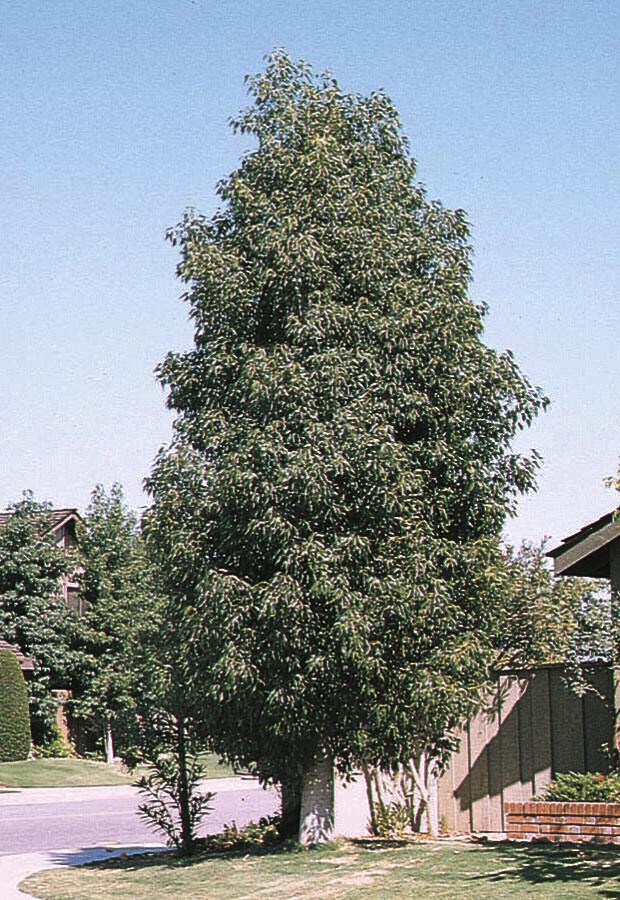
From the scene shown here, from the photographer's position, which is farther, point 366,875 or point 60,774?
point 60,774

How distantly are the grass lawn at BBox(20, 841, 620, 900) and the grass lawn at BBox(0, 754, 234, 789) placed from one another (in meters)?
23.1

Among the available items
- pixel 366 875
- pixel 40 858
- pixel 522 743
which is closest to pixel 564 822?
pixel 522 743

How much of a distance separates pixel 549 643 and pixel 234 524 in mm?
5648

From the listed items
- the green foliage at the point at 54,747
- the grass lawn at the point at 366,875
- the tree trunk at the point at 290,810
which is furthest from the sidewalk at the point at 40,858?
the green foliage at the point at 54,747

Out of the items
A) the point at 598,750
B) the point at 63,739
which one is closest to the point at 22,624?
the point at 63,739

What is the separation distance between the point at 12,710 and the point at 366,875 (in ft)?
98.8

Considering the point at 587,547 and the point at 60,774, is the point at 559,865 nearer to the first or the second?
the point at 587,547

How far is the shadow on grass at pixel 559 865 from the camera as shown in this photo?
36.4 feet

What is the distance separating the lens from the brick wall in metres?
13.2

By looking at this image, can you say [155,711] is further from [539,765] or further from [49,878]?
[539,765]

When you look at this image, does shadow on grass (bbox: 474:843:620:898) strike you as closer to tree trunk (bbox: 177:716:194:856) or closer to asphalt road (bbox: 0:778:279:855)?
tree trunk (bbox: 177:716:194:856)

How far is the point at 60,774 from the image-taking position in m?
40.4

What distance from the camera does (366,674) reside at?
534 inches

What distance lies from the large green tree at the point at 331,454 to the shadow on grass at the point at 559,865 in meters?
1.60
